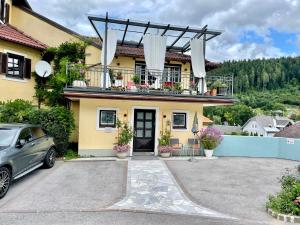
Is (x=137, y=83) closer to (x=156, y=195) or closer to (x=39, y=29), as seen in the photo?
(x=156, y=195)

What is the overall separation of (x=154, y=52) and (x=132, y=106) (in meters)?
3.07

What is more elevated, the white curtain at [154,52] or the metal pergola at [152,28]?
the metal pergola at [152,28]

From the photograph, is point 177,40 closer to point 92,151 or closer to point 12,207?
point 92,151

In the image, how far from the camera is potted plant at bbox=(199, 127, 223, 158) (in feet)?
48.5

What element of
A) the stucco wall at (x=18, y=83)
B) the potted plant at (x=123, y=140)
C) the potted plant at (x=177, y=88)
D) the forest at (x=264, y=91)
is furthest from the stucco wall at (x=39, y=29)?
the forest at (x=264, y=91)

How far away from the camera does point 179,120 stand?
50.1ft

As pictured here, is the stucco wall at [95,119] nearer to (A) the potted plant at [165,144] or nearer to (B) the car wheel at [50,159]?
(A) the potted plant at [165,144]

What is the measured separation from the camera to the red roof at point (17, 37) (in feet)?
47.4

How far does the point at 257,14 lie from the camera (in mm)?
18578

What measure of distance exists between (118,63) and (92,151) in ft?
18.8

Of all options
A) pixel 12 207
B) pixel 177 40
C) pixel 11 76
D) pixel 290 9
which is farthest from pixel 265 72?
pixel 12 207

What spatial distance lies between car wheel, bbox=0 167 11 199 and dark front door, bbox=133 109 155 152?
7.81 m

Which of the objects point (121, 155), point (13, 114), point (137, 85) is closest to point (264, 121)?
point (137, 85)

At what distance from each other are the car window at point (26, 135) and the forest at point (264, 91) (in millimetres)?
74488
